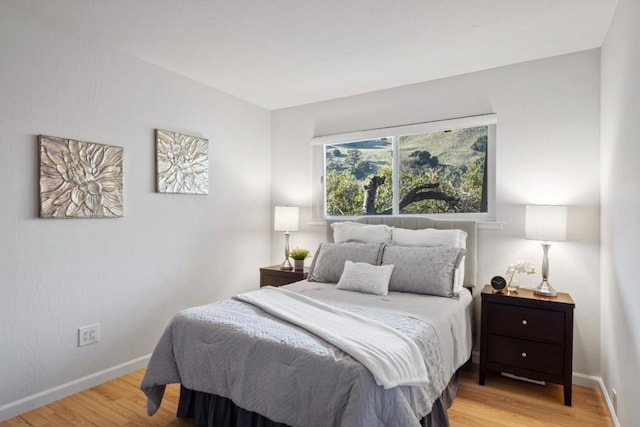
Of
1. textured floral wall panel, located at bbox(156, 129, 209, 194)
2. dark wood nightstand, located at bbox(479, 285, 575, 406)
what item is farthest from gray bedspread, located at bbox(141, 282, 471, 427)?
textured floral wall panel, located at bbox(156, 129, 209, 194)

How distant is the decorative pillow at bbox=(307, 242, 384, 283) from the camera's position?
3024 millimetres

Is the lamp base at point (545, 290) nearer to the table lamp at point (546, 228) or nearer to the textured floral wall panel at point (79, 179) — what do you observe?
the table lamp at point (546, 228)

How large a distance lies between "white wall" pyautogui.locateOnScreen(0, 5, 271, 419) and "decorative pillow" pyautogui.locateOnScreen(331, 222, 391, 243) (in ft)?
3.84

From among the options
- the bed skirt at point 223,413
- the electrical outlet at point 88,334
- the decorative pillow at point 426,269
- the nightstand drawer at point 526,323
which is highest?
the decorative pillow at point 426,269

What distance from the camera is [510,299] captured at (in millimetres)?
2613

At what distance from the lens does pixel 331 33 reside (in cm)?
250

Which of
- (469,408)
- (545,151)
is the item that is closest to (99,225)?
(469,408)

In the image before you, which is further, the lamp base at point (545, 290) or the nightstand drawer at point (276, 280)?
the nightstand drawer at point (276, 280)

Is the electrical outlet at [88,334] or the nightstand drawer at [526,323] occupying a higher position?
the nightstand drawer at [526,323]

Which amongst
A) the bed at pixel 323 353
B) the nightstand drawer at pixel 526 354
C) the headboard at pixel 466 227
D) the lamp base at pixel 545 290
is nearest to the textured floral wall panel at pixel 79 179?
the bed at pixel 323 353

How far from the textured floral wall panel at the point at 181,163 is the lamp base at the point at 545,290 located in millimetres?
2930

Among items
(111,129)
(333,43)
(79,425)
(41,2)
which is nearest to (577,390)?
(333,43)

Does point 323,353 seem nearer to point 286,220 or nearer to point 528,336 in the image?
point 528,336

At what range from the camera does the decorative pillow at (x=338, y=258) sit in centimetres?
302
